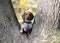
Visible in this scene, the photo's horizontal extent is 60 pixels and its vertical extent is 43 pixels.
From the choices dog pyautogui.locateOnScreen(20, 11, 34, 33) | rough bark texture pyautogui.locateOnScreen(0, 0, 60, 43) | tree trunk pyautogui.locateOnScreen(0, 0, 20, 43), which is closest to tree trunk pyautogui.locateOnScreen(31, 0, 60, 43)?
rough bark texture pyautogui.locateOnScreen(0, 0, 60, 43)

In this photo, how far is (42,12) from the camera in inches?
146

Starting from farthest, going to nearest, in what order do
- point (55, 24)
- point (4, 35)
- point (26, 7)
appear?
1. point (26, 7)
2. point (4, 35)
3. point (55, 24)

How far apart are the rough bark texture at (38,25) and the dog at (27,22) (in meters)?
0.10

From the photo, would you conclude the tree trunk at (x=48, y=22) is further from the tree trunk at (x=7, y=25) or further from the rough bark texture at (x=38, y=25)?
the tree trunk at (x=7, y=25)

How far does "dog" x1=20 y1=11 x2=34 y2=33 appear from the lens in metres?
3.86

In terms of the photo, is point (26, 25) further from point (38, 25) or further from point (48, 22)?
point (48, 22)

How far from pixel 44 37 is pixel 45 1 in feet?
2.07

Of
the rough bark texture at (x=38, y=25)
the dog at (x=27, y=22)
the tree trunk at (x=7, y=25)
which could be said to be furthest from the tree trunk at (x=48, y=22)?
the tree trunk at (x=7, y=25)

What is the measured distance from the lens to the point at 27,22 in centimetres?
394

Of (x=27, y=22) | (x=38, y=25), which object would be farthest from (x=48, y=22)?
(x=27, y=22)

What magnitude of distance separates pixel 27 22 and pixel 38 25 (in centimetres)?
27

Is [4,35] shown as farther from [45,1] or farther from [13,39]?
[45,1]

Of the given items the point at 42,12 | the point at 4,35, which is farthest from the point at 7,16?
the point at 42,12

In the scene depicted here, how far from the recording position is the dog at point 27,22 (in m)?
3.86
